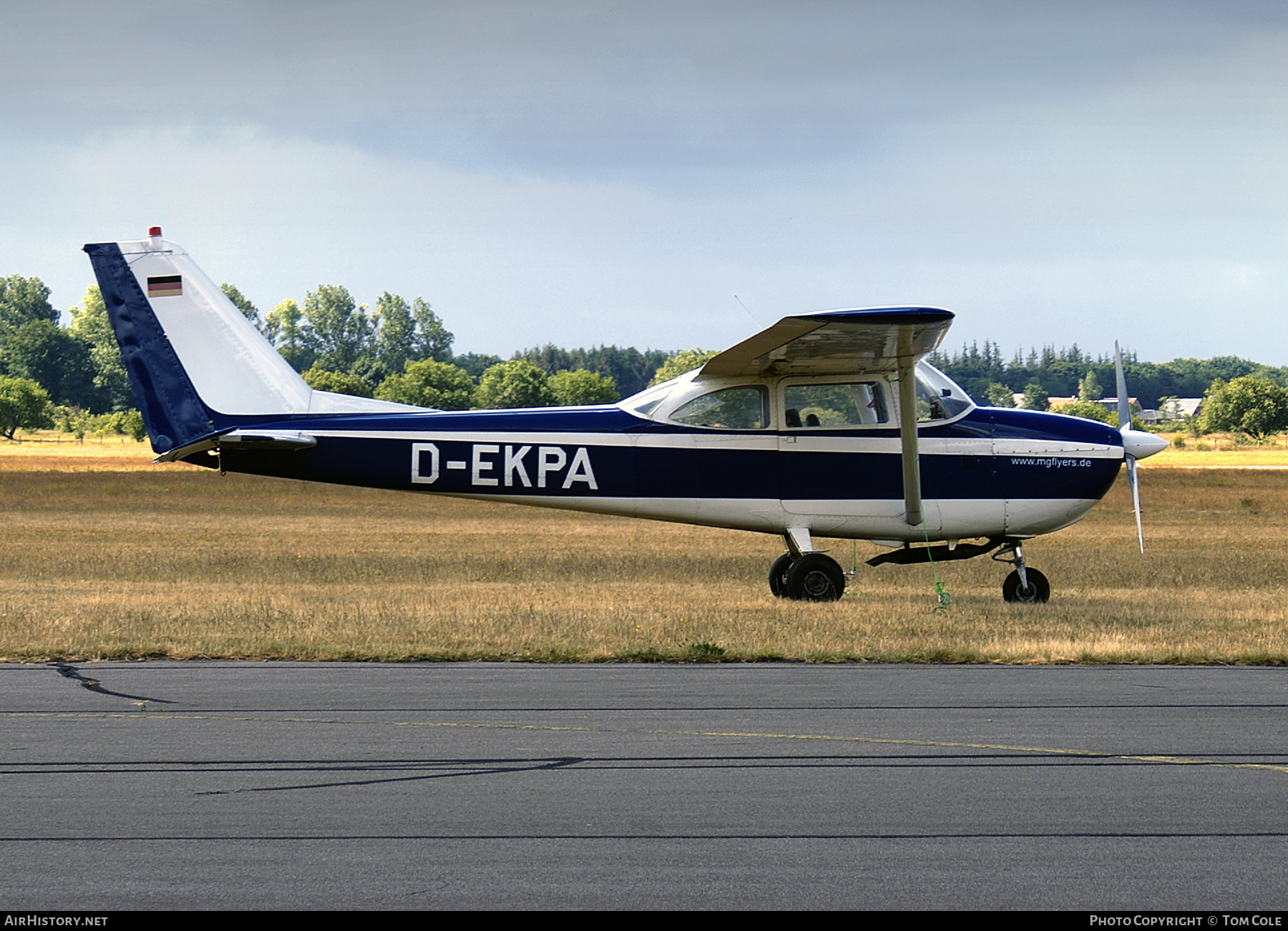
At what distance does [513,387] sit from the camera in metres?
150

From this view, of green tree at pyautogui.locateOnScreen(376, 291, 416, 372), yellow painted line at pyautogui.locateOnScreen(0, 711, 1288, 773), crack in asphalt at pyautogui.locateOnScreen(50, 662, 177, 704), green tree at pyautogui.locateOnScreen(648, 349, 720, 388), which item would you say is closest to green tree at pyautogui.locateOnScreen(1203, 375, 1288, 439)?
green tree at pyautogui.locateOnScreen(648, 349, 720, 388)

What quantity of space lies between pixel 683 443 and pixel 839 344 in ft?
7.85

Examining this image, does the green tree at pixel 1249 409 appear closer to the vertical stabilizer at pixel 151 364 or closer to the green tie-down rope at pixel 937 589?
the green tie-down rope at pixel 937 589

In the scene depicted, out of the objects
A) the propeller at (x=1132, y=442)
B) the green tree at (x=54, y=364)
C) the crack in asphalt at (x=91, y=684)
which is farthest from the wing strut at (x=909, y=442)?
the green tree at (x=54, y=364)

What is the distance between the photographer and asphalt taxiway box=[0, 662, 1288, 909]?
202 inches

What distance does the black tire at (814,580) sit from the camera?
51.8 ft

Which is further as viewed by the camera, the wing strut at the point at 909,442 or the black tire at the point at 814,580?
the black tire at the point at 814,580

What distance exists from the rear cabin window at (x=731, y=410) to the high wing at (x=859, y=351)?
0.79 ft

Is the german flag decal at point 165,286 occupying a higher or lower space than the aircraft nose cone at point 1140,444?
higher

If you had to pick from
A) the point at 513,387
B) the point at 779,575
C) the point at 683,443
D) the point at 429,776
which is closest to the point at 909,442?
the point at 779,575

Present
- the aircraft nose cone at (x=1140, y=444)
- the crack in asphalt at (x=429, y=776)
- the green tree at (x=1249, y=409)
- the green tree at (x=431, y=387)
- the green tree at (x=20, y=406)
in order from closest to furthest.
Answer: the crack in asphalt at (x=429, y=776)
the aircraft nose cone at (x=1140, y=444)
the green tree at (x=20, y=406)
the green tree at (x=431, y=387)
the green tree at (x=1249, y=409)

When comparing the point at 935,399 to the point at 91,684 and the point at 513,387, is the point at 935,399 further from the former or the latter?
the point at 513,387

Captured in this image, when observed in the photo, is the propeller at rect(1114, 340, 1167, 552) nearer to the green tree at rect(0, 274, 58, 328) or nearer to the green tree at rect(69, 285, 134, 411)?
the green tree at rect(69, 285, 134, 411)

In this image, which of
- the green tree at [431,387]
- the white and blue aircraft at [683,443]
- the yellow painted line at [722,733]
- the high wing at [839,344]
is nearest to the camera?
the yellow painted line at [722,733]
